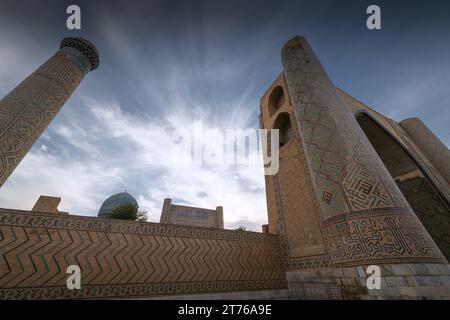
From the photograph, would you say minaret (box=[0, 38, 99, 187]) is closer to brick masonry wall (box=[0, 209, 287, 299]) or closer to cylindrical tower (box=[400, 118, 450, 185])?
brick masonry wall (box=[0, 209, 287, 299])

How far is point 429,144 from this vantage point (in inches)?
313

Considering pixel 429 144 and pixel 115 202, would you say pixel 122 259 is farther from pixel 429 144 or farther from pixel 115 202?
pixel 115 202

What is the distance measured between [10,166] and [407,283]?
5365 mm

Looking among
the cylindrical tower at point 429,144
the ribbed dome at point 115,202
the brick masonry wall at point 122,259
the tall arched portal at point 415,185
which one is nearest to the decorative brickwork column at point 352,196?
the brick masonry wall at point 122,259

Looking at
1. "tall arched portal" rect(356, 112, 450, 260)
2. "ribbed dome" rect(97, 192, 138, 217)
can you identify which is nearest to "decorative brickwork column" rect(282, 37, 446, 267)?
"tall arched portal" rect(356, 112, 450, 260)

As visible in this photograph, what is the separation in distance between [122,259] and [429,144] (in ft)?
38.4

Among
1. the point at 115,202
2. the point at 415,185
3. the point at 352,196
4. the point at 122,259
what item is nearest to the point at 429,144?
the point at 415,185

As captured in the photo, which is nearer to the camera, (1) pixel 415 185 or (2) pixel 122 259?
(2) pixel 122 259

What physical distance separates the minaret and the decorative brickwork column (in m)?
4.85

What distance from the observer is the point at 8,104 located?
3.61 metres

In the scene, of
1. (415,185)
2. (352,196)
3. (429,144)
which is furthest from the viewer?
(429,144)

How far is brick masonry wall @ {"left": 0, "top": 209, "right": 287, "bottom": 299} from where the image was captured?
9.09 ft
